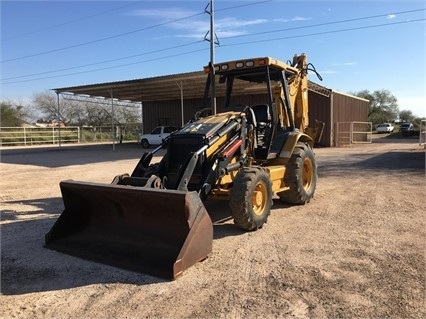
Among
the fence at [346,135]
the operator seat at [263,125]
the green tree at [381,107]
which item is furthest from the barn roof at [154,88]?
the green tree at [381,107]

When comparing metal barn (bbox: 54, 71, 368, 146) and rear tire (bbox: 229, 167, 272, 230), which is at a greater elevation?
metal barn (bbox: 54, 71, 368, 146)

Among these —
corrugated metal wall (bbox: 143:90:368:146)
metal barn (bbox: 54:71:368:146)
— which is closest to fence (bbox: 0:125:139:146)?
corrugated metal wall (bbox: 143:90:368:146)

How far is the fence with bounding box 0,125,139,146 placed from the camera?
1406 inches

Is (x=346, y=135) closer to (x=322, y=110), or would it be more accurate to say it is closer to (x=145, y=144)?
(x=322, y=110)

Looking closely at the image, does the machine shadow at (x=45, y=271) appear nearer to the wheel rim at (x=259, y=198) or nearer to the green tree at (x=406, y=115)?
the wheel rim at (x=259, y=198)

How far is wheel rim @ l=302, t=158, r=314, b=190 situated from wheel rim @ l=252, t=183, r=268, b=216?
89.2 inches

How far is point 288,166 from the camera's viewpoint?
742cm

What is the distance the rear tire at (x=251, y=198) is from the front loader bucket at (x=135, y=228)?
89 cm

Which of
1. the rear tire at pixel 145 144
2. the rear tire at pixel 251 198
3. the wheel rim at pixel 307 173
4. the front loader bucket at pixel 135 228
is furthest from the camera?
the rear tire at pixel 145 144

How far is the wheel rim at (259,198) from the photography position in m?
6.09

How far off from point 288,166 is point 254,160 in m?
0.67

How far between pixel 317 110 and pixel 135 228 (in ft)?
75.1

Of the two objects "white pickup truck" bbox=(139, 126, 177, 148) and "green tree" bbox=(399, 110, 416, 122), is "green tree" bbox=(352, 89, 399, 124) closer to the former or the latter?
"green tree" bbox=(399, 110, 416, 122)

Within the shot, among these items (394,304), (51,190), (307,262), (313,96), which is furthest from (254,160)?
(313,96)
